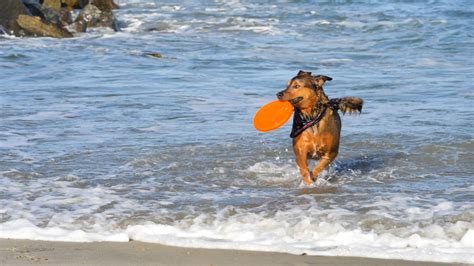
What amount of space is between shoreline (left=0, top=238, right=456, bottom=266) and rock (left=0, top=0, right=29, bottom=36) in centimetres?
1600

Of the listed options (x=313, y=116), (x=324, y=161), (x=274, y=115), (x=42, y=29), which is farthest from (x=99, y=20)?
(x=313, y=116)

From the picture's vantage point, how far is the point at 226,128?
33.1ft

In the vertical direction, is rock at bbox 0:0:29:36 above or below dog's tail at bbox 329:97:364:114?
below

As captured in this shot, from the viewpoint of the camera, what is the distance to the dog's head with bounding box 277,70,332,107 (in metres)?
7.27

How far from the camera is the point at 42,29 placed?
69.7 feet

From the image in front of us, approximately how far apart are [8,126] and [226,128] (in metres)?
2.27

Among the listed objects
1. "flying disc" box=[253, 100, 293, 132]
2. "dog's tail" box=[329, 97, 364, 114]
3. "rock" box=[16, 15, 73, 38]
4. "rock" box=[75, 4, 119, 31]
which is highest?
"dog's tail" box=[329, 97, 364, 114]

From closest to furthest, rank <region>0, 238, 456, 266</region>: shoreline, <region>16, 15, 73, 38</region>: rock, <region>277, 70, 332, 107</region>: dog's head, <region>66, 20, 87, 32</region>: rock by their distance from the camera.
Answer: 1. <region>0, 238, 456, 266</region>: shoreline
2. <region>277, 70, 332, 107</region>: dog's head
3. <region>16, 15, 73, 38</region>: rock
4. <region>66, 20, 87, 32</region>: rock

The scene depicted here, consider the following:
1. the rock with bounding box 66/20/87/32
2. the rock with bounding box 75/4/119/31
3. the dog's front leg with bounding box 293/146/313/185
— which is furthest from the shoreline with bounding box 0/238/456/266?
the rock with bounding box 75/4/119/31

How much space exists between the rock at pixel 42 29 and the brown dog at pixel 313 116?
14470 millimetres

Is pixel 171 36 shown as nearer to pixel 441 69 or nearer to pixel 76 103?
pixel 441 69

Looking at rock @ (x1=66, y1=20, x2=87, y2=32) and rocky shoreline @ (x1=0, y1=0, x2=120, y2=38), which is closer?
rocky shoreline @ (x1=0, y1=0, x2=120, y2=38)

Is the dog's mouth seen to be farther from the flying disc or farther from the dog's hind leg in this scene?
the dog's hind leg

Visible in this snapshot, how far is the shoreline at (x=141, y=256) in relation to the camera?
217 inches
